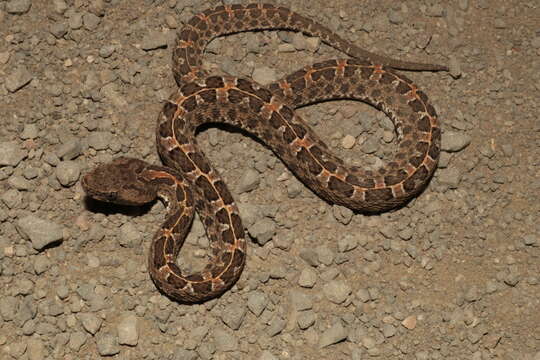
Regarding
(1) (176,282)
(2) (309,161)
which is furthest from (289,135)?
(1) (176,282)

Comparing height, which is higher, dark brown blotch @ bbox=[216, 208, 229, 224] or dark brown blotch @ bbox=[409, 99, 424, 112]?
dark brown blotch @ bbox=[409, 99, 424, 112]

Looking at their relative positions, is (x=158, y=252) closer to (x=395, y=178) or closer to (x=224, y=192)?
(x=224, y=192)

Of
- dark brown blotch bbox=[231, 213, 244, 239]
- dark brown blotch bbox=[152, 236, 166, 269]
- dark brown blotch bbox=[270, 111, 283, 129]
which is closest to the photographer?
dark brown blotch bbox=[152, 236, 166, 269]

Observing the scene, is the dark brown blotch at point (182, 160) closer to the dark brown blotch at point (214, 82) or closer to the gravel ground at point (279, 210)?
the gravel ground at point (279, 210)

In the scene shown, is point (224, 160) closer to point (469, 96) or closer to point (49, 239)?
point (49, 239)

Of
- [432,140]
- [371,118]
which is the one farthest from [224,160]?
[432,140]

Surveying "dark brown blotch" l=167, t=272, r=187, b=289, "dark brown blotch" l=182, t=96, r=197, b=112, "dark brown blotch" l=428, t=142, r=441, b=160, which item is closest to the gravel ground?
"dark brown blotch" l=428, t=142, r=441, b=160

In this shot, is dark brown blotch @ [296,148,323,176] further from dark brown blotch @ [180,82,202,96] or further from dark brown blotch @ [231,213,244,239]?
dark brown blotch @ [180,82,202,96]
